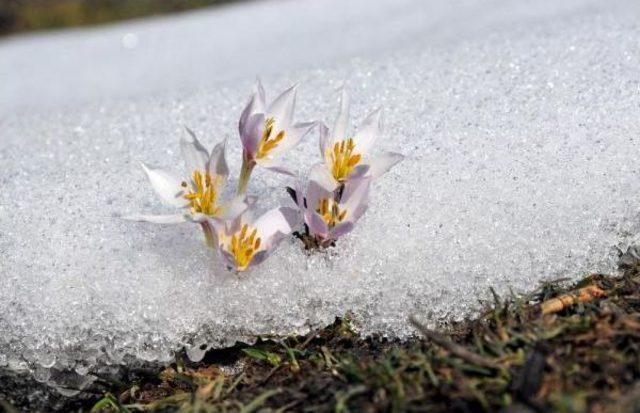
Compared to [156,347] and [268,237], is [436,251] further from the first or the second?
[156,347]

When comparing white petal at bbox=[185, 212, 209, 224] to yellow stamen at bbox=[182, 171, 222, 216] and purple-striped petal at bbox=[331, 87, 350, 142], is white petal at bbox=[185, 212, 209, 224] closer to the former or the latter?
yellow stamen at bbox=[182, 171, 222, 216]

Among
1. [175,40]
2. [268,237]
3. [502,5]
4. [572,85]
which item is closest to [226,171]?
[268,237]

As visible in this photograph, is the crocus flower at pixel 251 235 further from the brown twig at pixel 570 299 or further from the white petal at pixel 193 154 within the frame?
the brown twig at pixel 570 299

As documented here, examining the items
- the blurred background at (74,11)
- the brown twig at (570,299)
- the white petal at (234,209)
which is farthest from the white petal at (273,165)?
the blurred background at (74,11)

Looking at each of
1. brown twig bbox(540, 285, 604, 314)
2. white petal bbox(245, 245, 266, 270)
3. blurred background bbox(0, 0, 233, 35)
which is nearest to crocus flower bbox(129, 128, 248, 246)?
white petal bbox(245, 245, 266, 270)

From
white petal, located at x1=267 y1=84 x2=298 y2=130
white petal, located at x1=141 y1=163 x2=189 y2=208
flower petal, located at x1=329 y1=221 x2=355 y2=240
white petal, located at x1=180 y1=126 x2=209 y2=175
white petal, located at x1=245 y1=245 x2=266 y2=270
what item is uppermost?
white petal, located at x1=267 y1=84 x2=298 y2=130
